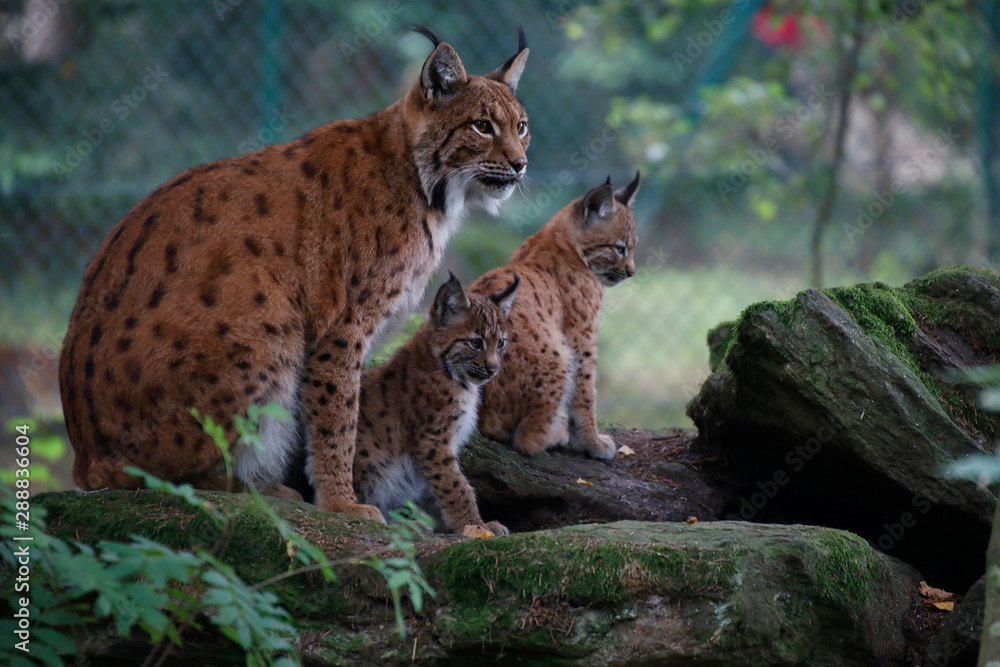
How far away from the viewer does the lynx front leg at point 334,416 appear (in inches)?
190

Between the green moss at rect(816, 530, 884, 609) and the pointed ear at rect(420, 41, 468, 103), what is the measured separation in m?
2.90

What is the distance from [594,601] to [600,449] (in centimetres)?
248

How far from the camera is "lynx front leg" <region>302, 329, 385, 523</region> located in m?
4.83

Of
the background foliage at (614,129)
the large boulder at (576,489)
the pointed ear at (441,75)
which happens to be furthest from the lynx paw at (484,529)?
the background foliage at (614,129)

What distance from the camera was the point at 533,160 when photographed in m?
9.89

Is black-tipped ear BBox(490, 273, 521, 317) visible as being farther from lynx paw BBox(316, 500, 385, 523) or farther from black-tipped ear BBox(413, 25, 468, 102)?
lynx paw BBox(316, 500, 385, 523)

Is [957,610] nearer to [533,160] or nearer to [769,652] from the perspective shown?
[769,652]

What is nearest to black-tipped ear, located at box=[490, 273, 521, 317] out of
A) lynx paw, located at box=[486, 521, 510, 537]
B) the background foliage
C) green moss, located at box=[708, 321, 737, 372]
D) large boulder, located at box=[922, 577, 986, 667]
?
lynx paw, located at box=[486, 521, 510, 537]

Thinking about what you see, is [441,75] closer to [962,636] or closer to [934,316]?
[934,316]

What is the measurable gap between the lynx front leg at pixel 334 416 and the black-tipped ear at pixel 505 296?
3.27ft

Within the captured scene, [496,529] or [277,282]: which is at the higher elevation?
[277,282]

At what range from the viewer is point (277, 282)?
15.4 ft


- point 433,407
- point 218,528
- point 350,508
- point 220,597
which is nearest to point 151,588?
point 220,597

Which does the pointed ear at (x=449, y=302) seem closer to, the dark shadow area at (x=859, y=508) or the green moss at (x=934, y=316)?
the green moss at (x=934, y=316)
